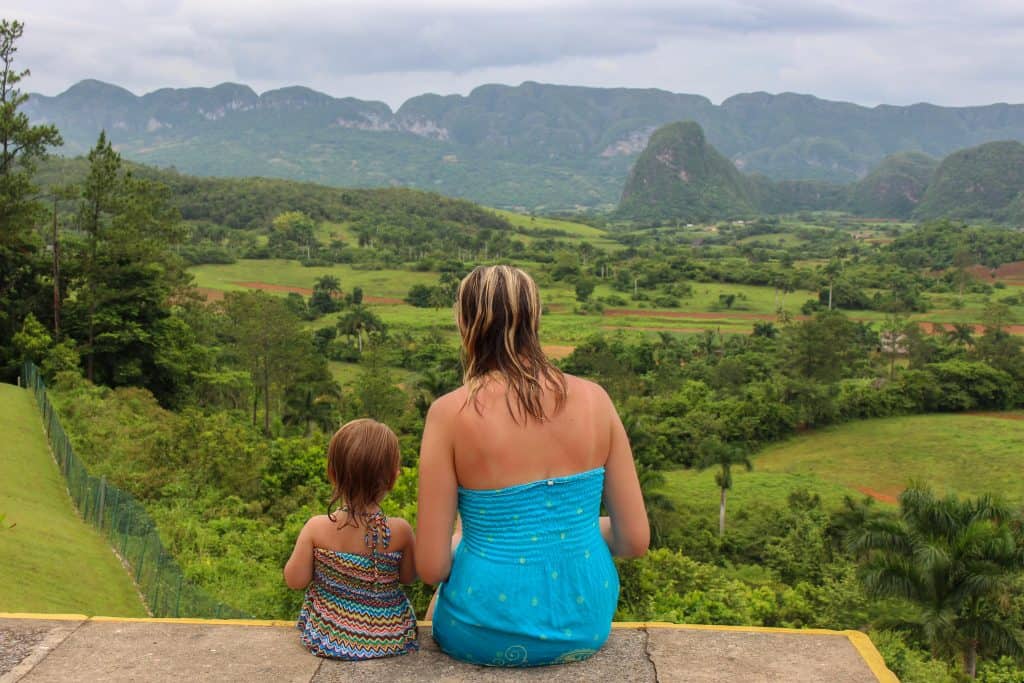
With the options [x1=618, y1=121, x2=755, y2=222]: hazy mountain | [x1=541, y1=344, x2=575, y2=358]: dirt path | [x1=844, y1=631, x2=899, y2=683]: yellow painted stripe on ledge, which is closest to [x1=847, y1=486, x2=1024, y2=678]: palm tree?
[x1=844, y1=631, x2=899, y2=683]: yellow painted stripe on ledge

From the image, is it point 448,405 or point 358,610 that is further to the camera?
point 358,610

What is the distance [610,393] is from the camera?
35969 mm

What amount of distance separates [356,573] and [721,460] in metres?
22.3

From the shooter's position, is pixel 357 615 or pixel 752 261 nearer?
pixel 357 615

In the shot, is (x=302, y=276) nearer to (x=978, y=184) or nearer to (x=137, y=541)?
(x=137, y=541)

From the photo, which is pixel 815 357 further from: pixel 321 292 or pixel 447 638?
pixel 447 638

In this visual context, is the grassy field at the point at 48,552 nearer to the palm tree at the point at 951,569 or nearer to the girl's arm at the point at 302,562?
the girl's arm at the point at 302,562

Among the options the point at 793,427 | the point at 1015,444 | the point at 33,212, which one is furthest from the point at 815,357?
the point at 33,212

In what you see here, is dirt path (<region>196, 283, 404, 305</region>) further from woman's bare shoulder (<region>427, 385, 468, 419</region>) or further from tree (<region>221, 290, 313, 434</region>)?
woman's bare shoulder (<region>427, 385, 468, 419</region>)

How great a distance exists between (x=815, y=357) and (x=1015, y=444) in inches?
347

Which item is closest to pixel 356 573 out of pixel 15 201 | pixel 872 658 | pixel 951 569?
pixel 872 658

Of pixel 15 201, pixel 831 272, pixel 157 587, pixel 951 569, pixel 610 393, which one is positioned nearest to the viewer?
pixel 157 587

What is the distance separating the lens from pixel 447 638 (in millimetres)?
3068

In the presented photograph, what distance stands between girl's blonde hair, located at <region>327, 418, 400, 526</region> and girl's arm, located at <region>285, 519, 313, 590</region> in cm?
16
